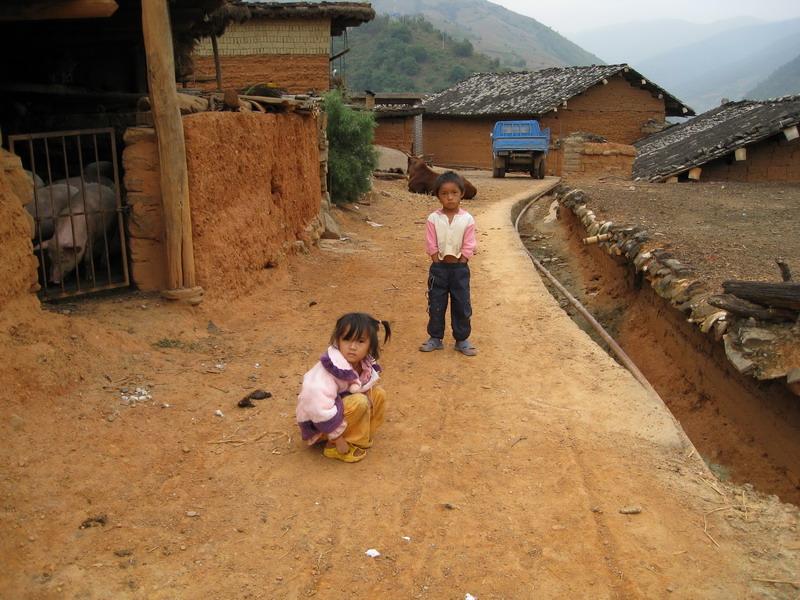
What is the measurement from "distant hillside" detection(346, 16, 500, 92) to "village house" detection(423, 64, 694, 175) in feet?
92.4

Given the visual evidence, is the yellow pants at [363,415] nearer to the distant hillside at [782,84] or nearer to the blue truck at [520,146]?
the blue truck at [520,146]

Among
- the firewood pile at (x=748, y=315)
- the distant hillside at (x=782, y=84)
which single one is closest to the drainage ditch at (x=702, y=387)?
the firewood pile at (x=748, y=315)

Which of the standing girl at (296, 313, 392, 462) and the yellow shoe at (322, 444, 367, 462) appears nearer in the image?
the standing girl at (296, 313, 392, 462)

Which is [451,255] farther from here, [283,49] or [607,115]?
[607,115]

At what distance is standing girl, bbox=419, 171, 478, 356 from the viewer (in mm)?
5629

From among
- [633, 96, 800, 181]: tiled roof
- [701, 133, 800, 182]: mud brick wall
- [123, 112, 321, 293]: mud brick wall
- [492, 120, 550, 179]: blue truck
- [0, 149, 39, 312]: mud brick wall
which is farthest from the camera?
[492, 120, 550, 179]: blue truck

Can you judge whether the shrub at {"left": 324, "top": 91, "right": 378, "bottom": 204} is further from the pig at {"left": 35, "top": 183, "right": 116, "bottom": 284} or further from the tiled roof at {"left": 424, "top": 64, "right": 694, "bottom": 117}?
the tiled roof at {"left": 424, "top": 64, "right": 694, "bottom": 117}

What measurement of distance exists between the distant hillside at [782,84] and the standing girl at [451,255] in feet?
323

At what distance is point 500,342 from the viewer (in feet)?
21.0

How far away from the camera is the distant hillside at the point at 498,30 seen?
11881 cm

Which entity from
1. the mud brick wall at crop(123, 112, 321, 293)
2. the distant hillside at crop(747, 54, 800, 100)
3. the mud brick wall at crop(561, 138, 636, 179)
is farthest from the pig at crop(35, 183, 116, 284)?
the distant hillside at crop(747, 54, 800, 100)

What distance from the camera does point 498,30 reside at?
14612 cm

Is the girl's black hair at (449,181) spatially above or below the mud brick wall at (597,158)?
above

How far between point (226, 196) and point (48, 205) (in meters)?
1.52
